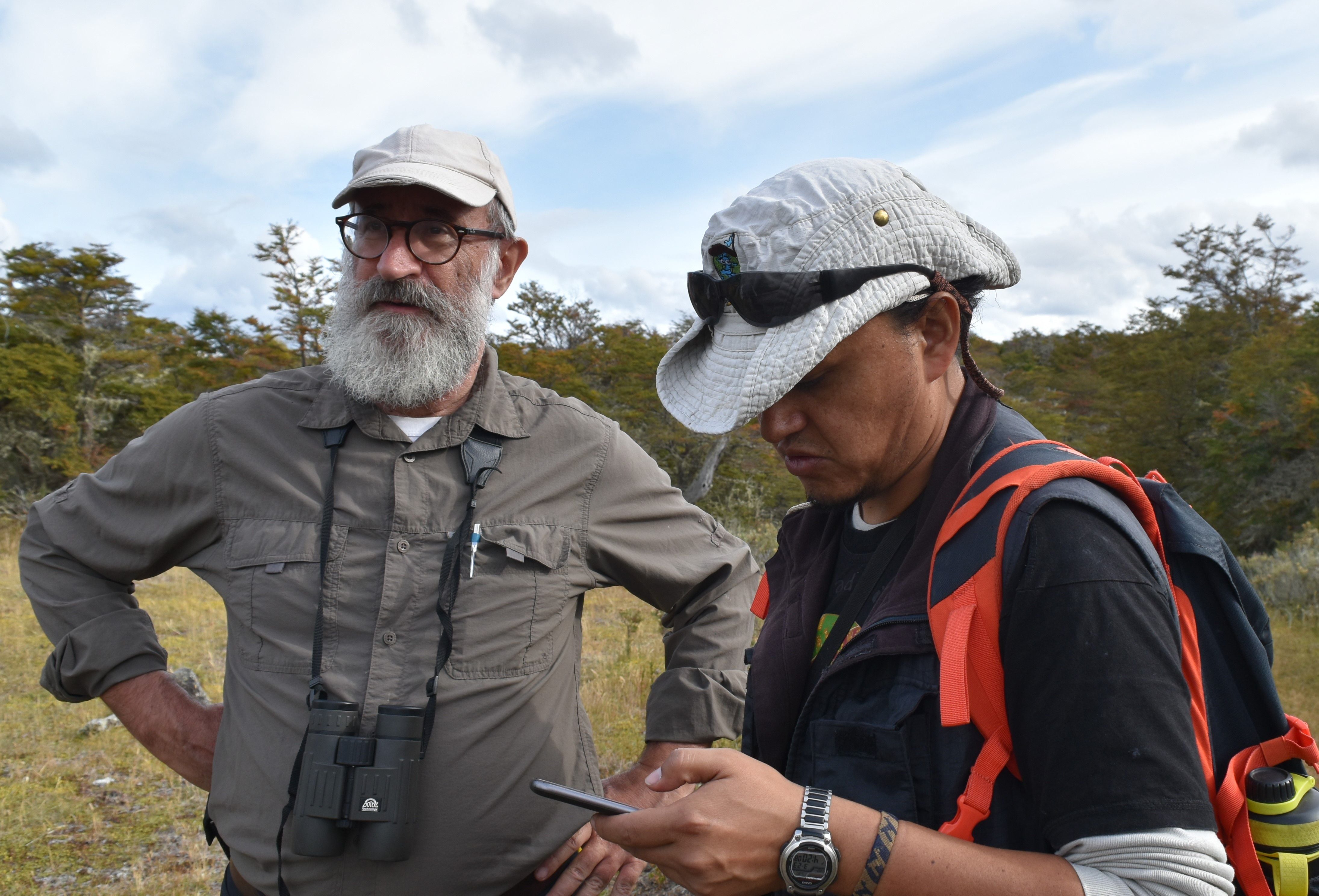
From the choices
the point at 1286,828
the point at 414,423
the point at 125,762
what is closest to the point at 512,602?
the point at 414,423

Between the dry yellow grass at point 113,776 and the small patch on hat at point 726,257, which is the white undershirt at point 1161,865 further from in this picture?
the dry yellow grass at point 113,776

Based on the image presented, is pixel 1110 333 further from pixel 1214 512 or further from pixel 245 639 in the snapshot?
pixel 245 639

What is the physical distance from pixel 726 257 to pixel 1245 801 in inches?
39.6

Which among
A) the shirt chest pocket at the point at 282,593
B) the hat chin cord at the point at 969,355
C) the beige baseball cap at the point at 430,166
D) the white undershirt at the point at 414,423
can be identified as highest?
the beige baseball cap at the point at 430,166

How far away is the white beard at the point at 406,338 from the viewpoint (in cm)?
233

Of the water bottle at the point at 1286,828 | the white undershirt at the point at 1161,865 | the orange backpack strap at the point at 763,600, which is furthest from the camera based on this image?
the orange backpack strap at the point at 763,600

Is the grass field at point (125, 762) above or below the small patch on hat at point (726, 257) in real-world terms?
below

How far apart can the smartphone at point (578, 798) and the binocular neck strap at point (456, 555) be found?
0.68m

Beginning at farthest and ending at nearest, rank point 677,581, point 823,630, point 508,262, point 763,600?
point 508,262 → point 677,581 → point 763,600 → point 823,630

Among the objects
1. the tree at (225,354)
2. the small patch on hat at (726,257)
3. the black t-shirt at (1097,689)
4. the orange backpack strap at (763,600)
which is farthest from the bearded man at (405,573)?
the tree at (225,354)

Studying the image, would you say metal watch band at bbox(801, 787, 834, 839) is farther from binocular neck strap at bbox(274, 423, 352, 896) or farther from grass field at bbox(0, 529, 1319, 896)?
grass field at bbox(0, 529, 1319, 896)

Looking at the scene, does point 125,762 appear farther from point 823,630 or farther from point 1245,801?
point 1245,801

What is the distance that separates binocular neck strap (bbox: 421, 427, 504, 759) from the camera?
80.7 inches

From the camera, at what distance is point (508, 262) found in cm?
275
